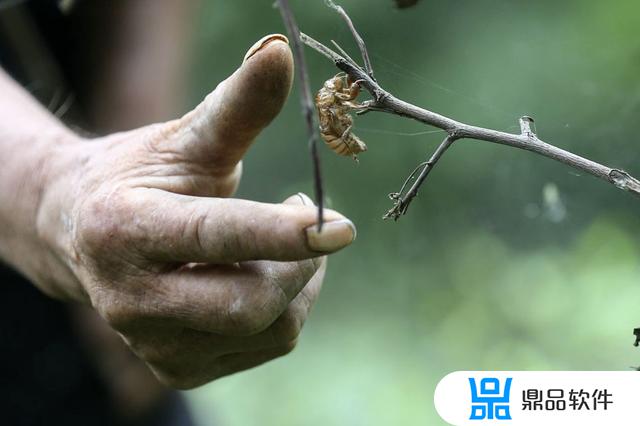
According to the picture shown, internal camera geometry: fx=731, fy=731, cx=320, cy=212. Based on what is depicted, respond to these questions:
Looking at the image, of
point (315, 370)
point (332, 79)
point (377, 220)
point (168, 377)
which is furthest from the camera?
point (315, 370)

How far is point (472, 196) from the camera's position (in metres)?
1.31

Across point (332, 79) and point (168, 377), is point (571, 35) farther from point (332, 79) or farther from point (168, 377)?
point (168, 377)

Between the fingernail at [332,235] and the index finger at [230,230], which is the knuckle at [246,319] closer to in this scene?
the index finger at [230,230]

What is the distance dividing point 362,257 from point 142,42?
0.86 metres

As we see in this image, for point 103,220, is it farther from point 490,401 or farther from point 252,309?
point 490,401

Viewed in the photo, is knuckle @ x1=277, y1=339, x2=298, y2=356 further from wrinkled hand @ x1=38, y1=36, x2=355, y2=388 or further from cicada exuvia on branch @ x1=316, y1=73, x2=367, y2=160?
cicada exuvia on branch @ x1=316, y1=73, x2=367, y2=160

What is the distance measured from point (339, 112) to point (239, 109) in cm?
19

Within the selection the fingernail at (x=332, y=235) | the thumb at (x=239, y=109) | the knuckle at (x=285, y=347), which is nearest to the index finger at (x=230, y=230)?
the fingernail at (x=332, y=235)

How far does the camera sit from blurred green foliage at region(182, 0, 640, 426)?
878 millimetres

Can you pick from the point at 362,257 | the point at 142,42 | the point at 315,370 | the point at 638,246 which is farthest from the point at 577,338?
the point at 142,42

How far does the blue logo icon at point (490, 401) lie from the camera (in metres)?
0.77

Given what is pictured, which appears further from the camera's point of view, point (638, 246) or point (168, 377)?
point (168, 377)

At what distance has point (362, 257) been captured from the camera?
6.02ft

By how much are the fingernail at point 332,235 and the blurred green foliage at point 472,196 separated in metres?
0.14
